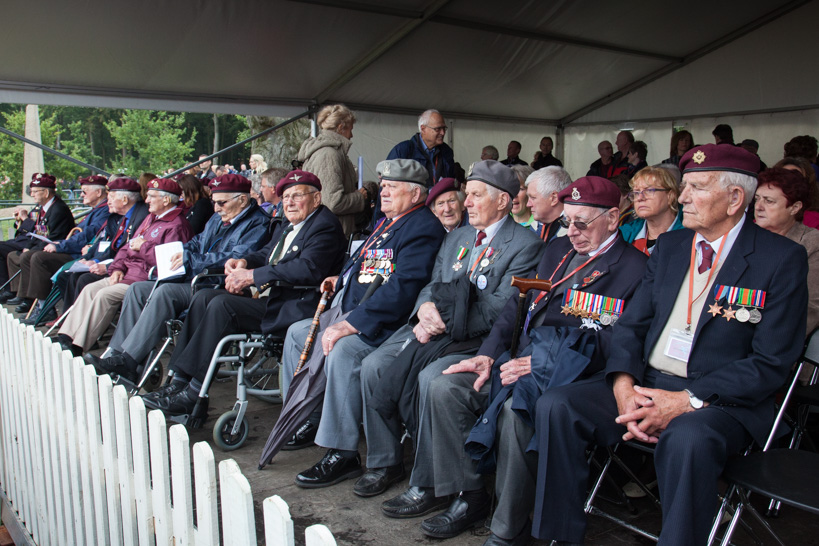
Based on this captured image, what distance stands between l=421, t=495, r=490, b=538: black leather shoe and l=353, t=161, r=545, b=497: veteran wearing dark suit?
472mm

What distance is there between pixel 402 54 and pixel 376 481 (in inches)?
238

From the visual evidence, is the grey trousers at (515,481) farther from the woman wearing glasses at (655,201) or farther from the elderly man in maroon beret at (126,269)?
the elderly man in maroon beret at (126,269)

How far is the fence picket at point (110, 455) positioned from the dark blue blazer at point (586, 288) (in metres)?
1.55

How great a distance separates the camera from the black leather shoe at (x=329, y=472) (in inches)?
127

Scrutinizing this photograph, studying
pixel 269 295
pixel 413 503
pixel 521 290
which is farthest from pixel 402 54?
pixel 413 503

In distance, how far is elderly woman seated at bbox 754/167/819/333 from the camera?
312 centimetres

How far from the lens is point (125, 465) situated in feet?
6.82

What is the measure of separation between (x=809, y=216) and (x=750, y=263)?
1882mm

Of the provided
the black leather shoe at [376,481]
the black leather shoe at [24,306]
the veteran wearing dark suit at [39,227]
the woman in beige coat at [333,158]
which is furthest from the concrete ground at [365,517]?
the veteran wearing dark suit at [39,227]

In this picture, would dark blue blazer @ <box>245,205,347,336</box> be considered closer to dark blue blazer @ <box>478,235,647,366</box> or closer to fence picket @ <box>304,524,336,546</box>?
dark blue blazer @ <box>478,235,647,366</box>

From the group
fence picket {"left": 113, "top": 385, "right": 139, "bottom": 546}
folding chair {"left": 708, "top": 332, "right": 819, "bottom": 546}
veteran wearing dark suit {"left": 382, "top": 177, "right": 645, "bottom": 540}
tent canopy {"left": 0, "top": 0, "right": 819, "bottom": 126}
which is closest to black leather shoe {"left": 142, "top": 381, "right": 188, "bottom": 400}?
veteran wearing dark suit {"left": 382, "top": 177, "right": 645, "bottom": 540}

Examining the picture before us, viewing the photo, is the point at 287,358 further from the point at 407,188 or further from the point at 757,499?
the point at 757,499

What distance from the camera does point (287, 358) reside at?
382 cm

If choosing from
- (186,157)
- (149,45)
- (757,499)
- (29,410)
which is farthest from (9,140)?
(757,499)
